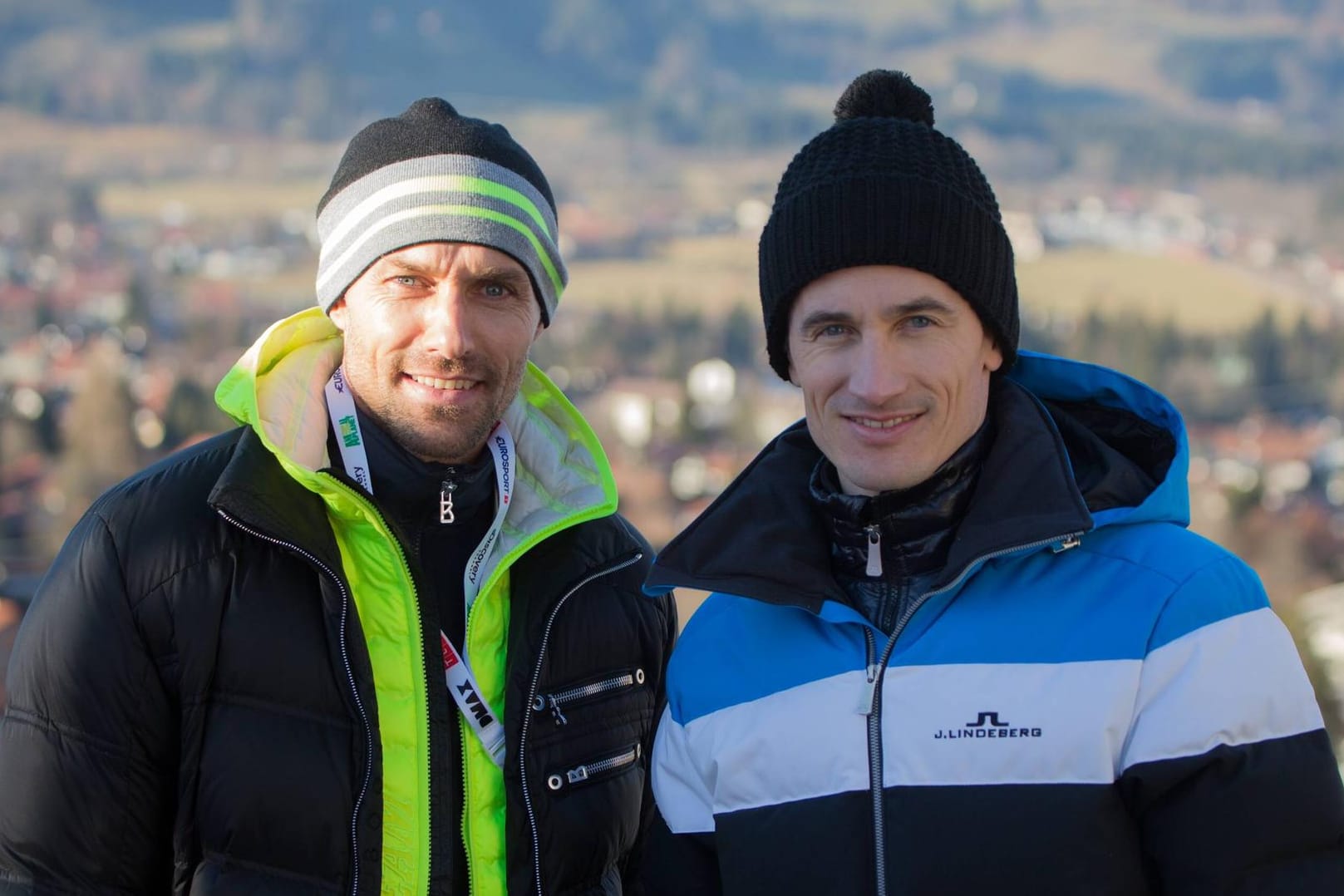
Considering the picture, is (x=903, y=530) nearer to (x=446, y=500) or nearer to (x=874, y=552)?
(x=874, y=552)

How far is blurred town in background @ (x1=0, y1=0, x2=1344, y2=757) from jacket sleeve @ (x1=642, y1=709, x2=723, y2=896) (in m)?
5.87

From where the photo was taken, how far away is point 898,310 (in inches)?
88.4

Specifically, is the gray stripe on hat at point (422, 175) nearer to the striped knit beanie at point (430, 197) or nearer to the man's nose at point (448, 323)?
the striped knit beanie at point (430, 197)

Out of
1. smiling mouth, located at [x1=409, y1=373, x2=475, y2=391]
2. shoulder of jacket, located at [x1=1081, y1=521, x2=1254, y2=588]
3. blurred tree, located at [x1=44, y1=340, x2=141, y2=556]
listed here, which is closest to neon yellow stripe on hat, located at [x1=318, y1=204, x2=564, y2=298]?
smiling mouth, located at [x1=409, y1=373, x2=475, y2=391]

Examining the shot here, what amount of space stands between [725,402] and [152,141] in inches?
2606

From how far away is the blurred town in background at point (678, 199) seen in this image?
4675 centimetres

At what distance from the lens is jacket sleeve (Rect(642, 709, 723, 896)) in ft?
7.61

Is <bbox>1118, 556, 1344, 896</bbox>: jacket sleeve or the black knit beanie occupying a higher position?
the black knit beanie

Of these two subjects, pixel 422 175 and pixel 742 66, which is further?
pixel 742 66

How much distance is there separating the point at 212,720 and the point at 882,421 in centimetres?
119

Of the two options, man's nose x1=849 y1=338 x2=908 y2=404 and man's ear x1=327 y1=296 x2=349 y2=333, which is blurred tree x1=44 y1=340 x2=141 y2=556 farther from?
man's nose x1=849 y1=338 x2=908 y2=404

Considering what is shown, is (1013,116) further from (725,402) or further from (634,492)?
(634,492)

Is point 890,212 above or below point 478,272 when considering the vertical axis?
below

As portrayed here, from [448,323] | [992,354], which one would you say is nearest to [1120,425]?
[992,354]
